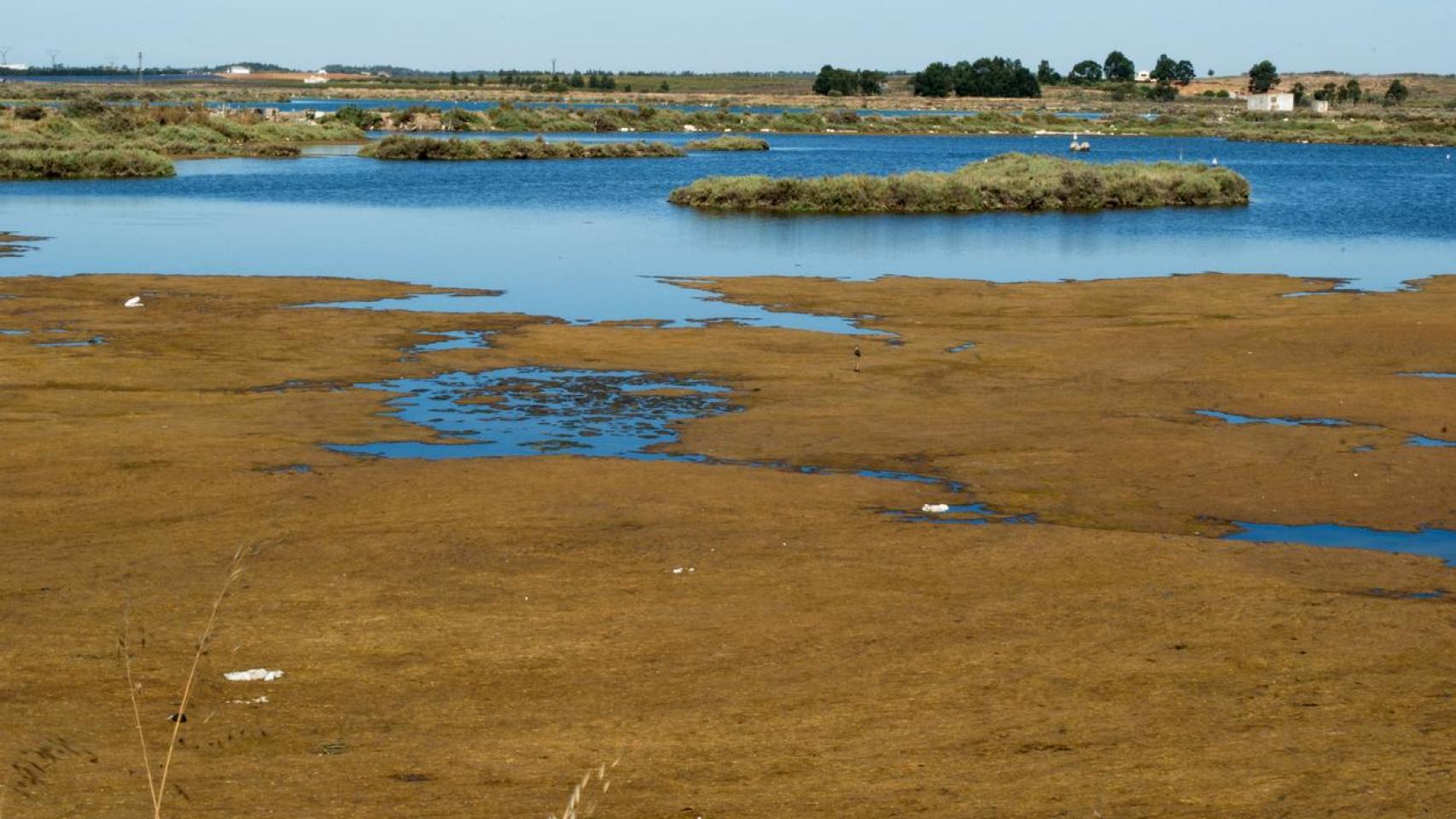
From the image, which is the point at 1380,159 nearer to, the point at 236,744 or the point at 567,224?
the point at 567,224

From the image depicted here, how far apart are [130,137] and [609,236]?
168 feet

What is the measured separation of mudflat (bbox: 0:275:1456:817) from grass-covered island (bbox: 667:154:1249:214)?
30853 mm

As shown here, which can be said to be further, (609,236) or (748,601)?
(609,236)

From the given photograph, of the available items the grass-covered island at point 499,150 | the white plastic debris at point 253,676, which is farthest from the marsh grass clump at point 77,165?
the white plastic debris at point 253,676

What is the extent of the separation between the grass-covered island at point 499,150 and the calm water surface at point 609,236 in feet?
33.7

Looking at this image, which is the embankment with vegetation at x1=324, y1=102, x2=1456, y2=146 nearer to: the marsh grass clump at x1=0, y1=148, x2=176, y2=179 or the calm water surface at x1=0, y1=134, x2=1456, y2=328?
the calm water surface at x1=0, y1=134, x2=1456, y2=328

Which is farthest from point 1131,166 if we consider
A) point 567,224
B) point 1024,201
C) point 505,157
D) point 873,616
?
point 873,616

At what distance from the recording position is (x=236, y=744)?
8695 millimetres

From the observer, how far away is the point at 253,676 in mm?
9805

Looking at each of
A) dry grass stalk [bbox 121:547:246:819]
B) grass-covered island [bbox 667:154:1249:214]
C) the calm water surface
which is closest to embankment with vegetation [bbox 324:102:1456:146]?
the calm water surface

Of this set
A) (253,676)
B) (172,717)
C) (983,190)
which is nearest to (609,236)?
(983,190)

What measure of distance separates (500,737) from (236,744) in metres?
1.31

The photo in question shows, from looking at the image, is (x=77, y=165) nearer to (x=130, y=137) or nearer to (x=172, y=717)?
(x=130, y=137)

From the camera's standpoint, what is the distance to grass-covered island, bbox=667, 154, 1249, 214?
5259 centimetres
